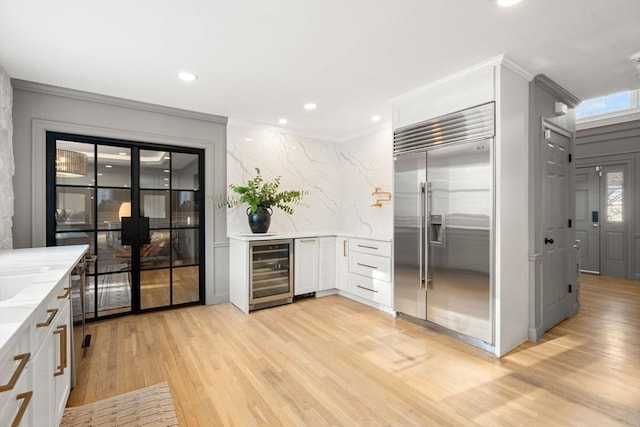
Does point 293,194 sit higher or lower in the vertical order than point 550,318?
higher

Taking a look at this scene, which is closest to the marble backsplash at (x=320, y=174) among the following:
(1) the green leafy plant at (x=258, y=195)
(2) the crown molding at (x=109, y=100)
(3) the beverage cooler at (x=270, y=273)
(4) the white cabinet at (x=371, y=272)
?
(1) the green leafy plant at (x=258, y=195)

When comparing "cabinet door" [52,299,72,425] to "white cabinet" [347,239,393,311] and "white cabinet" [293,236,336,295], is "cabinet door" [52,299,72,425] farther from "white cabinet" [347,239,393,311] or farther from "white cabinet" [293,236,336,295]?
"white cabinet" [347,239,393,311]

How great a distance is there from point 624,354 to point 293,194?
3.80 metres

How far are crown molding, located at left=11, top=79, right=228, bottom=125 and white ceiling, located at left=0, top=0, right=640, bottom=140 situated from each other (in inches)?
5.2

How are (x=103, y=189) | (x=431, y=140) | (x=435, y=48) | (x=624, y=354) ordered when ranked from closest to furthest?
1. (x=435, y=48)
2. (x=624, y=354)
3. (x=431, y=140)
4. (x=103, y=189)

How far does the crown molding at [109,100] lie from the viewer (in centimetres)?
310

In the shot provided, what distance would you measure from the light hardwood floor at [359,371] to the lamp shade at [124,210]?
124cm

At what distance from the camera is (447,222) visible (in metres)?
3.03

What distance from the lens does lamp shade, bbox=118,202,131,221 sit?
3670mm

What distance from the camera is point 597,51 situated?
98.7 inches

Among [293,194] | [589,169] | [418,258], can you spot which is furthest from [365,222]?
[589,169]

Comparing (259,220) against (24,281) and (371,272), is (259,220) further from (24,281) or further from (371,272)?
(24,281)

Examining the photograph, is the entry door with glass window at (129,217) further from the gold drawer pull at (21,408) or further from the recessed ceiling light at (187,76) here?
the gold drawer pull at (21,408)

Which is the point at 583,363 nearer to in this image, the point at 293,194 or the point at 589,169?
the point at 293,194
